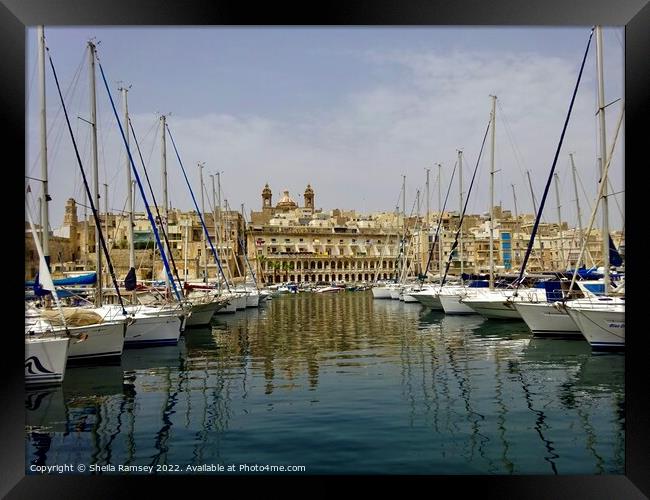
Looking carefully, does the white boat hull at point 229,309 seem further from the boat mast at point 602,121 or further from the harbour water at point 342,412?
the boat mast at point 602,121

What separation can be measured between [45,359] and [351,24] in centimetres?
618

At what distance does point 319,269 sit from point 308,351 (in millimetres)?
57462

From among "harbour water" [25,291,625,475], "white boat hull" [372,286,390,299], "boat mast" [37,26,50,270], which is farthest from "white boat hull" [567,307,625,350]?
"white boat hull" [372,286,390,299]

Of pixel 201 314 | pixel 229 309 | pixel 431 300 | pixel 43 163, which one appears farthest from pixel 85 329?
pixel 431 300

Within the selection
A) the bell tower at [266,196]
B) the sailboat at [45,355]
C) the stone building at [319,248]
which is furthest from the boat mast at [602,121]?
the bell tower at [266,196]

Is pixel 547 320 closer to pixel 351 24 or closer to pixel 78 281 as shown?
pixel 78 281

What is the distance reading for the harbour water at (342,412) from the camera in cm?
575

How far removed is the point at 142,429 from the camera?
690 centimetres

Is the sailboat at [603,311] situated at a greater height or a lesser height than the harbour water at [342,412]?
greater

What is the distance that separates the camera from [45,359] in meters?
8.62

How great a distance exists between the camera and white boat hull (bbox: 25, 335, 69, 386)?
27.8 ft

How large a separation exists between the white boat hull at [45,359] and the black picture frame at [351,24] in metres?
3.84
